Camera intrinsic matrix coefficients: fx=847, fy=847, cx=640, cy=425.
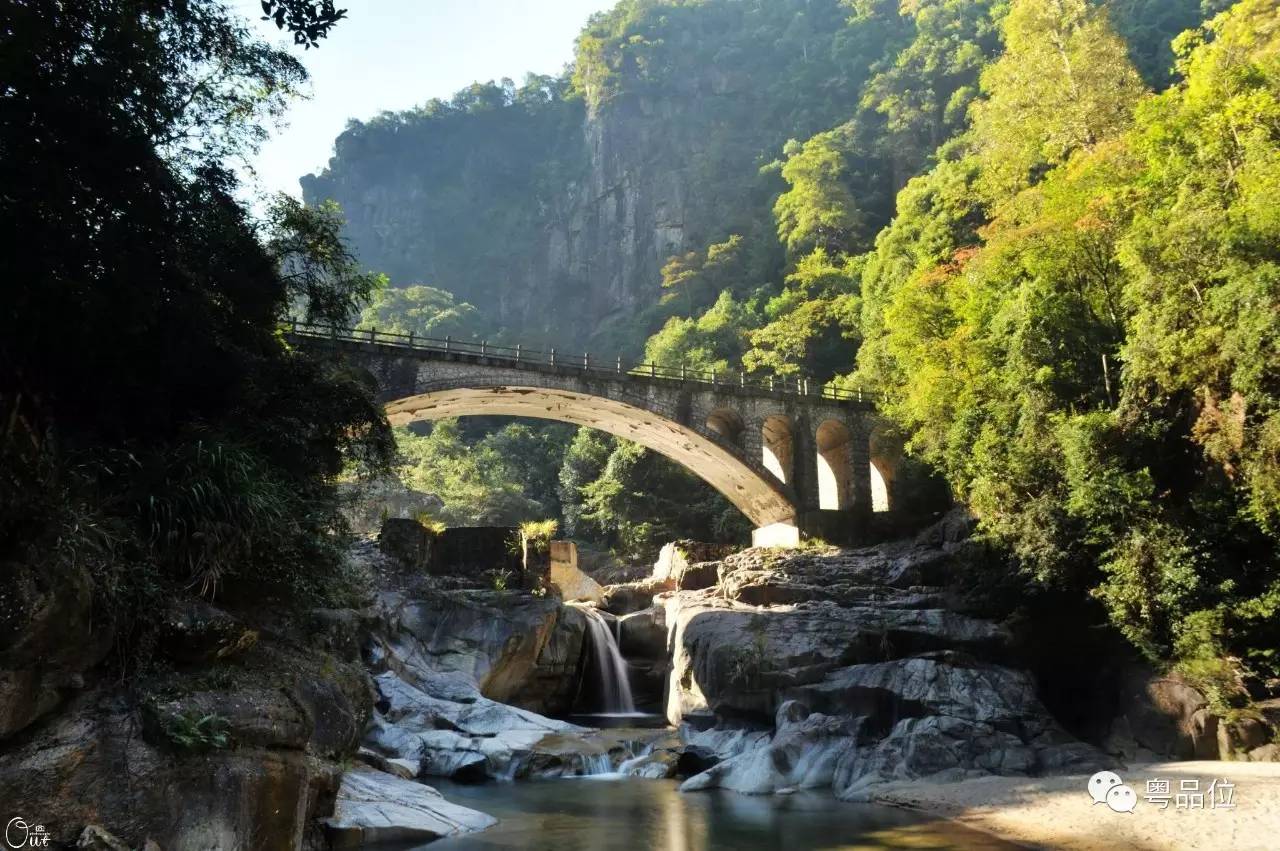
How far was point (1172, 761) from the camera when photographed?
13930mm

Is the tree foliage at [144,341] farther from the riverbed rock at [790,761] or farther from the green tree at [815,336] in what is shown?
the green tree at [815,336]

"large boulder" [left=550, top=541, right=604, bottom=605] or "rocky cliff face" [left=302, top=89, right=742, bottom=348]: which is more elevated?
"rocky cliff face" [left=302, top=89, right=742, bottom=348]

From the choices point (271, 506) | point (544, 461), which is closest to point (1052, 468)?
point (271, 506)

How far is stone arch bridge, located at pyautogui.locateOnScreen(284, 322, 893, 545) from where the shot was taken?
28656 mm

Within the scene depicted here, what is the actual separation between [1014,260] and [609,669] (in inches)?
639

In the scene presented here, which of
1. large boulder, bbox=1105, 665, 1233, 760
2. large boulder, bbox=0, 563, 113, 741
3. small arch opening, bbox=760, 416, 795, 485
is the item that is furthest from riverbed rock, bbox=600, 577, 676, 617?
large boulder, bbox=0, 563, 113, 741

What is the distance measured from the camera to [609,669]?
24.0m

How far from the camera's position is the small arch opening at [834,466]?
111 ft

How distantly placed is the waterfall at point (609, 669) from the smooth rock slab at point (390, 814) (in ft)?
39.8

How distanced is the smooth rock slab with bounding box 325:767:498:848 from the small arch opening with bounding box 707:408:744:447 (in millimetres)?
22236

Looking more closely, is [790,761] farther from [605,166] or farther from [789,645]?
[605,166]

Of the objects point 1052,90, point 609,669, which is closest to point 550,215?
point 1052,90

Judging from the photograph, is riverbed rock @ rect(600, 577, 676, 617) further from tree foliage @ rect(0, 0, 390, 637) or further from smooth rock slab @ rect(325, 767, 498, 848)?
tree foliage @ rect(0, 0, 390, 637)

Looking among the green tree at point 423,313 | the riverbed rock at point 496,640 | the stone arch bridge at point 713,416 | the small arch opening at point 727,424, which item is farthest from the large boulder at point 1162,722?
the green tree at point 423,313
